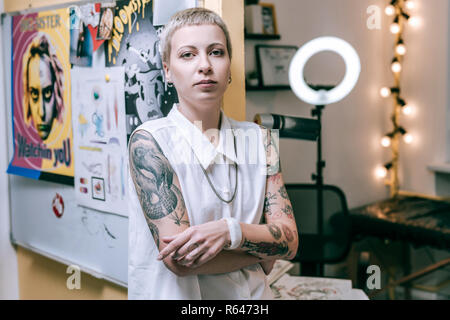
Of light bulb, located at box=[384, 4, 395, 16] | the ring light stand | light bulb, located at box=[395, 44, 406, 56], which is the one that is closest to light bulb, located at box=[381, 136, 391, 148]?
light bulb, located at box=[395, 44, 406, 56]

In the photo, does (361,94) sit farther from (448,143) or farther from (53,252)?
(53,252)

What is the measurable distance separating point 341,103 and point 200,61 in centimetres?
207

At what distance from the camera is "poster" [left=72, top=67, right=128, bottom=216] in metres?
1.38

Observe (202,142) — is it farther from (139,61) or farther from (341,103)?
(341,103)

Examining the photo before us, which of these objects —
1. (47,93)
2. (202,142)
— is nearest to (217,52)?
(202,142)

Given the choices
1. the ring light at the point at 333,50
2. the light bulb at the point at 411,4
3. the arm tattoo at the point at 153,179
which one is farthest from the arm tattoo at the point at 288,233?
the light bulb at the point at 411,4

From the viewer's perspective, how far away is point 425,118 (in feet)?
10.1

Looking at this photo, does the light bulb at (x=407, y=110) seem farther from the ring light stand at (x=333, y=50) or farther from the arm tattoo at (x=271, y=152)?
the arm tattoo at (x=271, y=152)

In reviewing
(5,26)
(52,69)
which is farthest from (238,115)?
(5,26)

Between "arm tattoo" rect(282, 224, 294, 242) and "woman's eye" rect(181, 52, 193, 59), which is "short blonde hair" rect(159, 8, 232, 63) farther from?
"arm tattoo" rect(282, 224, 294, 242)

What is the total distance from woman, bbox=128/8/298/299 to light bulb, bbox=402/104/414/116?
2.39m

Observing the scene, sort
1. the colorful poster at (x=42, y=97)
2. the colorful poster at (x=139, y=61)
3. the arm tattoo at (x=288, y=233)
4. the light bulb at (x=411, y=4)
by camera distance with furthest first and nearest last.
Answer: the light bulb at (x=411, y=4) → the colorful poster at (x=42, y=97) → the colorful poster at (x=139, y=61) → the arm tattoo at (x=288, y=233)

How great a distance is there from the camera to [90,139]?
149cm

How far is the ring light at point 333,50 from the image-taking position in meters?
1.60
